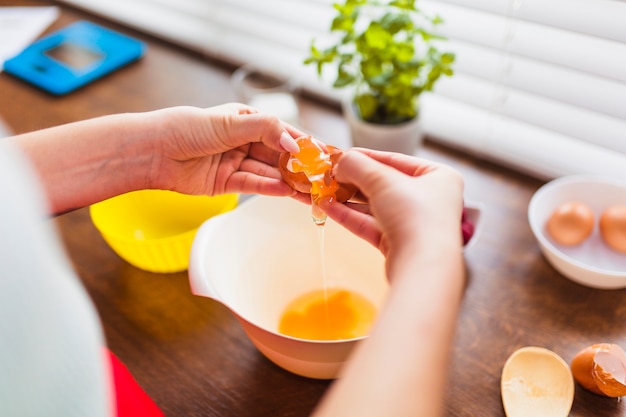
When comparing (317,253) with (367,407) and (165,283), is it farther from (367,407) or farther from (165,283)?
(367,407)

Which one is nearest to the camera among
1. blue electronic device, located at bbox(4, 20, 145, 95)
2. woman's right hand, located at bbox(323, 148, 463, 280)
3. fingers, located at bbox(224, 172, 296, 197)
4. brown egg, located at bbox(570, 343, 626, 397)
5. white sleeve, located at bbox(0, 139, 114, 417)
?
white sleeve, located at bbox(0, 139, 114, 417)

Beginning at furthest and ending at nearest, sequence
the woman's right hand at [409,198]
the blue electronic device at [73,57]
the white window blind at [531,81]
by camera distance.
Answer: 1. the blue electronic device at [73,57]
2. the white window blind at [531,81]
3. the woman's right hand at [409,198]

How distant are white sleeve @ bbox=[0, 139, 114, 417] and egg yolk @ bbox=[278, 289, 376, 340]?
438mm

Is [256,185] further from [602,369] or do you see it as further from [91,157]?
[602,369]

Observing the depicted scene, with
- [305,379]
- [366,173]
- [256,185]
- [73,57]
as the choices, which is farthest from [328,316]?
[73,57]

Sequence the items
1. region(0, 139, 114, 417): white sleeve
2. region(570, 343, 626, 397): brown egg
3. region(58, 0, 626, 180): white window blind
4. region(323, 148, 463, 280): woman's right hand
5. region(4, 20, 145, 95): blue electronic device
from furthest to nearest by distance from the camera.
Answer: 1. region(4, 20, 145, 95): blue electronic device
2. region(58, 0, 626, 180): white window blind
3. region(570, 343, 626, 397): brown egg
4. region(323, 148, 463, 280): woman's right hand
5. region(0, 139, 114, 417): white sleeve

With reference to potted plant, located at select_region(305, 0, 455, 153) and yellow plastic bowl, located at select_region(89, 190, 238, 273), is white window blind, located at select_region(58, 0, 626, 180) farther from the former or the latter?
yellow plastic bowl, located at select_region(89, 190, 238, 273)

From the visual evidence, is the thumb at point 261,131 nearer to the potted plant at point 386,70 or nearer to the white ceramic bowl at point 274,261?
the white ceramic bowl at point 274,261

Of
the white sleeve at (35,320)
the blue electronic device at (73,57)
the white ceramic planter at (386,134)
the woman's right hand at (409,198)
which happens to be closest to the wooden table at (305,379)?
the white ceramic planter at (386,134)

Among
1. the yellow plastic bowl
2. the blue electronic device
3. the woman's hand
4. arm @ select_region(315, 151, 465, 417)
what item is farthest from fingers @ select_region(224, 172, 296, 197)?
the blue electronic device

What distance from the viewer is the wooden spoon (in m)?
0.74

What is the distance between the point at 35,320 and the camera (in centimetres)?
42

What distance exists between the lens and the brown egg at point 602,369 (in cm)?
72

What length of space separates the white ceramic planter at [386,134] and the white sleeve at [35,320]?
0.68 meters
